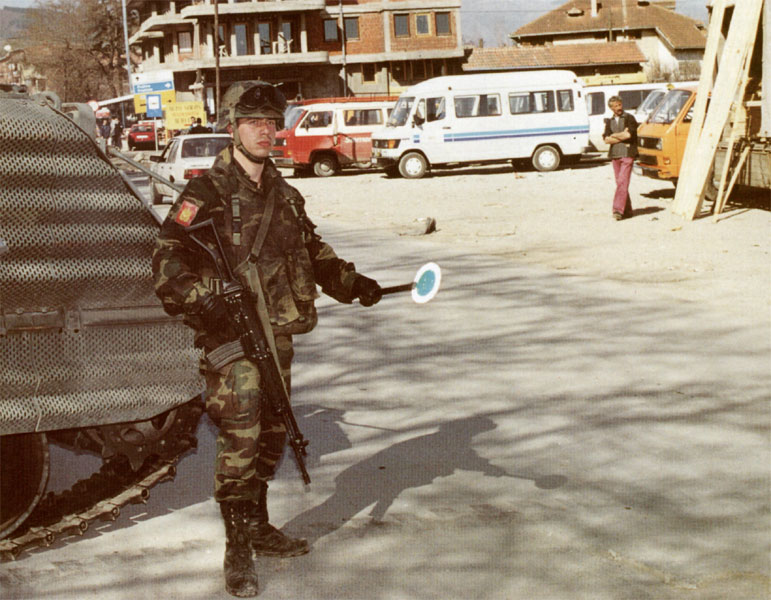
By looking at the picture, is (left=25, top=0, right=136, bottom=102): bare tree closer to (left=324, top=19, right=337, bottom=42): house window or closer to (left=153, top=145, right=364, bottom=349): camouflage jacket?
(left=324, top=19, right=337, bottom=42): house window

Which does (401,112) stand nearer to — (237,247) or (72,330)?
(72,330)

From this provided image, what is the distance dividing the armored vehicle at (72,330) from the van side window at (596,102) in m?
31.4

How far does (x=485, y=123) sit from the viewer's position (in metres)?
30.6

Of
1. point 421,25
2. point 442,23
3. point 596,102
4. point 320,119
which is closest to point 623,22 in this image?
point 442,23

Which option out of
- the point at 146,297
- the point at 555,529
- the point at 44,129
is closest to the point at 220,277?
the point at 146,297

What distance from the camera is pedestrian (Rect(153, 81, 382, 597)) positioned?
14.3ft

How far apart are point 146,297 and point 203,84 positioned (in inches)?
2688

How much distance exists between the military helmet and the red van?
27773 millimetres

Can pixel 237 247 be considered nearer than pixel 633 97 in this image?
Yes

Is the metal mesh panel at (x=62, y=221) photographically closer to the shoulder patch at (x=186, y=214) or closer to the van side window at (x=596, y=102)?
the shoulder patch at (x=186, y=214)

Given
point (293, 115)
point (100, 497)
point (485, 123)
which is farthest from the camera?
point (293, 115)

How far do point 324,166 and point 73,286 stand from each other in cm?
2854

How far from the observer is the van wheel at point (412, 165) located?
99.9 feet

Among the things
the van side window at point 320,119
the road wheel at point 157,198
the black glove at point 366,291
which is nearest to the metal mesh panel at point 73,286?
the black glove at point 366,291
